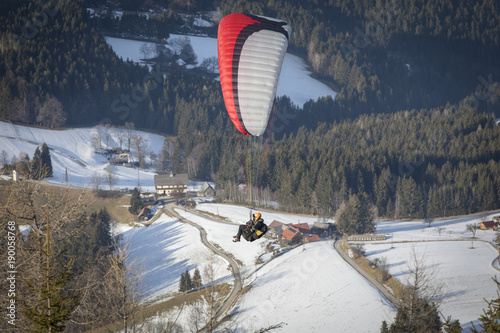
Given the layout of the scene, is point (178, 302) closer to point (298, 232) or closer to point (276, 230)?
point (298, 232)

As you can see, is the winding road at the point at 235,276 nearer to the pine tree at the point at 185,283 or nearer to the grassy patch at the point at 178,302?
the grassy patch at the point at 178,302

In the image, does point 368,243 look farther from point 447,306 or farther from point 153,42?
point 153,42

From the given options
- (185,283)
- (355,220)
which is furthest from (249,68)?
(355,220)

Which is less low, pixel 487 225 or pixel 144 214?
pixel 487 225

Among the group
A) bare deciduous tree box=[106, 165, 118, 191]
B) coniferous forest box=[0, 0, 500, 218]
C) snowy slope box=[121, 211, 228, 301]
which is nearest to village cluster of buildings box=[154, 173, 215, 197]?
coniferous forest box=[0, 0, 500, 218]

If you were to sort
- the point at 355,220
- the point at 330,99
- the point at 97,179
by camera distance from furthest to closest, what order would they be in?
1. the point at 330,99
2. the point at 97,179
3. the point at 355,220

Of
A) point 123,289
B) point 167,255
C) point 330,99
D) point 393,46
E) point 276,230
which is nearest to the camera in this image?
point 123,289

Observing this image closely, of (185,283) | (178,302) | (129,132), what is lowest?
(178,302)

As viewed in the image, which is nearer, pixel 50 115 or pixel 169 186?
pixel 169 186
